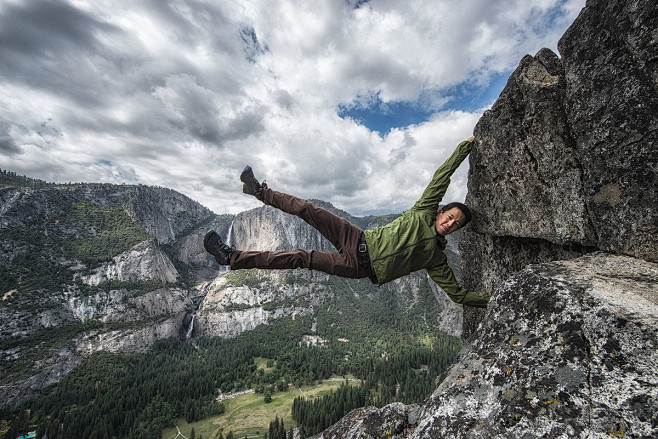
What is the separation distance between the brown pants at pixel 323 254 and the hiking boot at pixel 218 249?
0.24m

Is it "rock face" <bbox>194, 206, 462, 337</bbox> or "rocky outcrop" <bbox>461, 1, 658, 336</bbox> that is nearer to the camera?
"rocky outcrop" <bbox>461, 1, 658, 336</bbox>

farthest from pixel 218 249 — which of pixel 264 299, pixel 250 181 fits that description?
pixel 264 299

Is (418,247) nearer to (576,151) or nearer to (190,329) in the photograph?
(576,151)

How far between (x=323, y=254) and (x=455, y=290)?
3.31m

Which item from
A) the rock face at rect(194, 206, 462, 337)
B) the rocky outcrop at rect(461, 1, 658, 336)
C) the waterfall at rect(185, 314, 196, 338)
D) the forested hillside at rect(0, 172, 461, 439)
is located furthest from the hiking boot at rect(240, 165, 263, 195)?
the waterfall at rect(185, 314, 196, 338)

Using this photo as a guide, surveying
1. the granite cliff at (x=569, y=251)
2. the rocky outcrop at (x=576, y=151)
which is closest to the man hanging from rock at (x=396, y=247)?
the rocky outcrop at (x=576, y=151)

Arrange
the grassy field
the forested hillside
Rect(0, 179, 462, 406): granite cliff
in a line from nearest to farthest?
the grassy field → the forested hillside → Rect(0, 179, 462, 406): granite cliff

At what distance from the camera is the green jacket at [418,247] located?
6.24m

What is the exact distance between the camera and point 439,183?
6754 millimetres

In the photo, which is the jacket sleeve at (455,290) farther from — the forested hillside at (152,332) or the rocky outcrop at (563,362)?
the forested hillside at (152,332)

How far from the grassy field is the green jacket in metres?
77.5

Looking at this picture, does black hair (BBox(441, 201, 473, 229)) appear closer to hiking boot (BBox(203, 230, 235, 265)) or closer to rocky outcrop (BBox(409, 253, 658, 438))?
rocky outcrop (BBox(409, 253, 658, 438))

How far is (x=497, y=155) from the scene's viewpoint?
684 cm

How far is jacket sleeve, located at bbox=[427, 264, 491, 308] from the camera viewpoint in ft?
20.1
